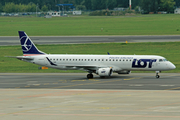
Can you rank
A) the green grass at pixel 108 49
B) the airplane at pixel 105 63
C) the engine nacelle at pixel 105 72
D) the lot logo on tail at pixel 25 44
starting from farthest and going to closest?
1. the green grass at pixel 108 49
2. the lot logo on tail at pixel 25 44
3. the airplane at pixel 105 63
4. the engine nacelle at pixel 105 72

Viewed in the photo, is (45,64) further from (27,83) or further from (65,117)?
(65,117)

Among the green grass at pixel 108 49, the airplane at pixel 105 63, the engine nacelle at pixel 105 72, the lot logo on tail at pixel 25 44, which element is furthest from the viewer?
the green grass at pixel 108 49

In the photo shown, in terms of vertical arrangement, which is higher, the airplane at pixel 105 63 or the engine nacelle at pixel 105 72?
the airplane at pixel 105 63

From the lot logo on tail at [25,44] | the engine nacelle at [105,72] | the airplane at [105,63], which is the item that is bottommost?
the engine nacelle at [105,72]

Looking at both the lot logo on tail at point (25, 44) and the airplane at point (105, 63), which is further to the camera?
the lot logo on tail at point (25, 44)

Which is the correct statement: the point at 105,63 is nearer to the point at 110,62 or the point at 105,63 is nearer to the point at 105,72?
the point at 110,62

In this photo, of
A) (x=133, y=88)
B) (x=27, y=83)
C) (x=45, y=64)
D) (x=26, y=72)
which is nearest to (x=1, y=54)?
(x=26, y=72)

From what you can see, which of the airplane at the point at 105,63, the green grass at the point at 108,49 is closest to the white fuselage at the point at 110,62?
the airplane at the point at 105,63

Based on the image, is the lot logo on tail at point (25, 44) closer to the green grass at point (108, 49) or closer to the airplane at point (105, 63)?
the airplane at point (105, 63)

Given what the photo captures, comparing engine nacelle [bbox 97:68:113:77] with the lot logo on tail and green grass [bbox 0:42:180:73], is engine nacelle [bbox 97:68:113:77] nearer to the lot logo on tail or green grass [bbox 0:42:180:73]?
the lot logo on tail

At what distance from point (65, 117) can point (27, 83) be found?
23.3m

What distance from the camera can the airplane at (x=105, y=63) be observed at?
185 ft

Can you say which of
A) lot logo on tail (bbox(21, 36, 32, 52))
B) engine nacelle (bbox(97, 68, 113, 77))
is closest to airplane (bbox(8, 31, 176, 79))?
engine nacelle (bbox(97, 68, 113, 77))

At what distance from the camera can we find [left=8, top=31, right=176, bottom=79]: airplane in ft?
185
